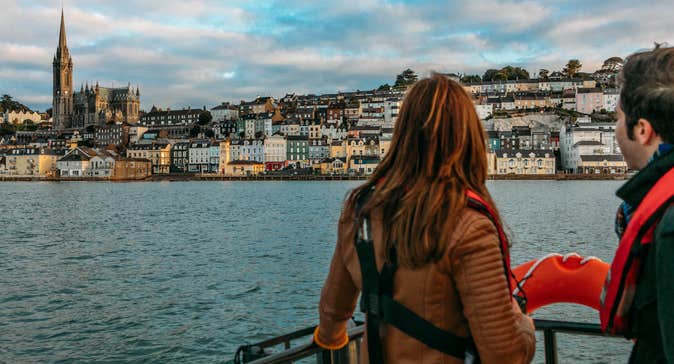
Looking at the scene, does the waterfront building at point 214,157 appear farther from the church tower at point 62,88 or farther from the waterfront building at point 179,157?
the church tower at point 62,88

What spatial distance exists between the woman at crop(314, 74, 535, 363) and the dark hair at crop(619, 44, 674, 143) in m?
0.42

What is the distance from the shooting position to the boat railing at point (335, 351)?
2.41 metres

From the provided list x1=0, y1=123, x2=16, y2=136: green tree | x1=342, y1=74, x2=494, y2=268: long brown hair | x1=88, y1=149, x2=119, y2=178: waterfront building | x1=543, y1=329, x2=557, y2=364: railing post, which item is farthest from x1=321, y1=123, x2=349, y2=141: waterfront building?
x1=342, y1=74, x2=494, y2=268: long brown hair

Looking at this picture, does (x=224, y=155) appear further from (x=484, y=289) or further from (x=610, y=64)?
(x=484, y=289)

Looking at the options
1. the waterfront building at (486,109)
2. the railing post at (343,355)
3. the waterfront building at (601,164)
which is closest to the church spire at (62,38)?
the waterfront building at (486,109)

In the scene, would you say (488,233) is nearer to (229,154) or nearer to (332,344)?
(332,344)

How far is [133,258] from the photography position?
19.1 metres

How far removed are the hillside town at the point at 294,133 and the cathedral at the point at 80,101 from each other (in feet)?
0.73

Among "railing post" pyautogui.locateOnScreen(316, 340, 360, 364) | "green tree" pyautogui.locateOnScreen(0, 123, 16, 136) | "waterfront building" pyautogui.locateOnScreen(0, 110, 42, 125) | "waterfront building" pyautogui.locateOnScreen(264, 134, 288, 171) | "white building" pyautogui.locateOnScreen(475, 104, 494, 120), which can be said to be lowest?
"railing post" pyautogui.locateOnScreen(316, 340, 360, 364)

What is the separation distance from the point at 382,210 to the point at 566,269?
3.54 ft

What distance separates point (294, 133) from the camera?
108 m

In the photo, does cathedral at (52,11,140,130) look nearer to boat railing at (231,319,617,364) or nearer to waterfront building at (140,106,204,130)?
waterfront building at (140,106,204,130)

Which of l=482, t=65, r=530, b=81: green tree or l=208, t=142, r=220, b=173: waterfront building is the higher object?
l=482, t=65, r=530, b=81: green tree

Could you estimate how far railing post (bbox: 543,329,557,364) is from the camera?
2660 mm
